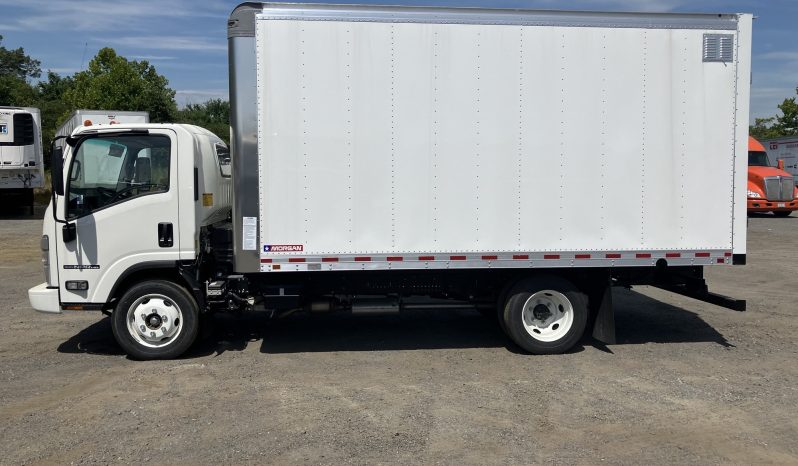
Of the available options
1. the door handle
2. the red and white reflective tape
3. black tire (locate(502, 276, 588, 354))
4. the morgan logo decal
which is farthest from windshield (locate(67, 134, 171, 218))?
black tire (locate(502, 276, 588, 354))

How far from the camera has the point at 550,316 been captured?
673 centimetres

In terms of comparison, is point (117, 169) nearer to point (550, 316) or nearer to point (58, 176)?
point (58, 176)

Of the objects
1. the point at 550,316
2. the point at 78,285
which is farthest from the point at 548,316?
Answer: the point at 78,285

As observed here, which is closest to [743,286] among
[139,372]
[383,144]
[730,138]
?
[730,138]

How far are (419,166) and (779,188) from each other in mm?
21089

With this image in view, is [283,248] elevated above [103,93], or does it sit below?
below

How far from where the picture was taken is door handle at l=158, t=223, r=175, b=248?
20.6 feet

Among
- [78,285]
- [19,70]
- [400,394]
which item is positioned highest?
[19,70]

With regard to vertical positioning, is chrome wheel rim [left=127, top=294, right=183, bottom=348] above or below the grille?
below

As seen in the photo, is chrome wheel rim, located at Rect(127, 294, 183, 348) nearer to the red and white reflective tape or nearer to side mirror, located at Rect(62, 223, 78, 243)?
side mirror, located at Rect(62, 223, 78, 243)

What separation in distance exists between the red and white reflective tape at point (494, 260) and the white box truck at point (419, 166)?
15mm

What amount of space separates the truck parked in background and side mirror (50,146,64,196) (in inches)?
1178

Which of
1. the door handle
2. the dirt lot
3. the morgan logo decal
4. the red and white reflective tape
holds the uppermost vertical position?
the door handle

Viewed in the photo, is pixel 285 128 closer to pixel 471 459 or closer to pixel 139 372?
pixel 139 372
